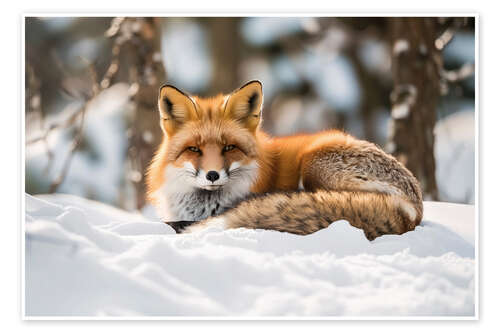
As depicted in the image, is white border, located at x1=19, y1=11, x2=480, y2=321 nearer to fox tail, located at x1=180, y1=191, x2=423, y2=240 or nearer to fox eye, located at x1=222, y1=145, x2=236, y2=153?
fox tail, located at x1=180, y1=191, x2=423, y2=240

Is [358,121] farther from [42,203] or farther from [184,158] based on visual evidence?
[42,203]

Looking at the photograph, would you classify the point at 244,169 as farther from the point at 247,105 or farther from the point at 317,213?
the point at 317,213

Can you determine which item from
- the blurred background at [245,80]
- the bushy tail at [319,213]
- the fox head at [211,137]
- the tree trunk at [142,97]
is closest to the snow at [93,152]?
the blurred background at [245,80]

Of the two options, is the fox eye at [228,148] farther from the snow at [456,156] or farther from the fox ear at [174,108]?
the snow at [456,156]

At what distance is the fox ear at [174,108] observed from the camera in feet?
8.82

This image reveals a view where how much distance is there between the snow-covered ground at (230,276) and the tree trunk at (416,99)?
165 cm

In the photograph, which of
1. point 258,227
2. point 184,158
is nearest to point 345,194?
point 258,227

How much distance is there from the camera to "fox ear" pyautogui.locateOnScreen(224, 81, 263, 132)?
2.73m

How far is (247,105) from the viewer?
279cm

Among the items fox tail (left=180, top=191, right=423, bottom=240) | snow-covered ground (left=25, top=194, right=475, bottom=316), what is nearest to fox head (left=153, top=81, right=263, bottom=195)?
fox tail (left=180, top=191, right=423, bottom=240)

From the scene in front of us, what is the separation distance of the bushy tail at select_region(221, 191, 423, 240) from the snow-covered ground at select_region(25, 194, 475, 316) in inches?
4.6

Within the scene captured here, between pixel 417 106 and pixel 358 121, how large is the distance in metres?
0.57

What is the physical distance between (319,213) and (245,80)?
149 centimetres

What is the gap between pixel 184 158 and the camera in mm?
2703
